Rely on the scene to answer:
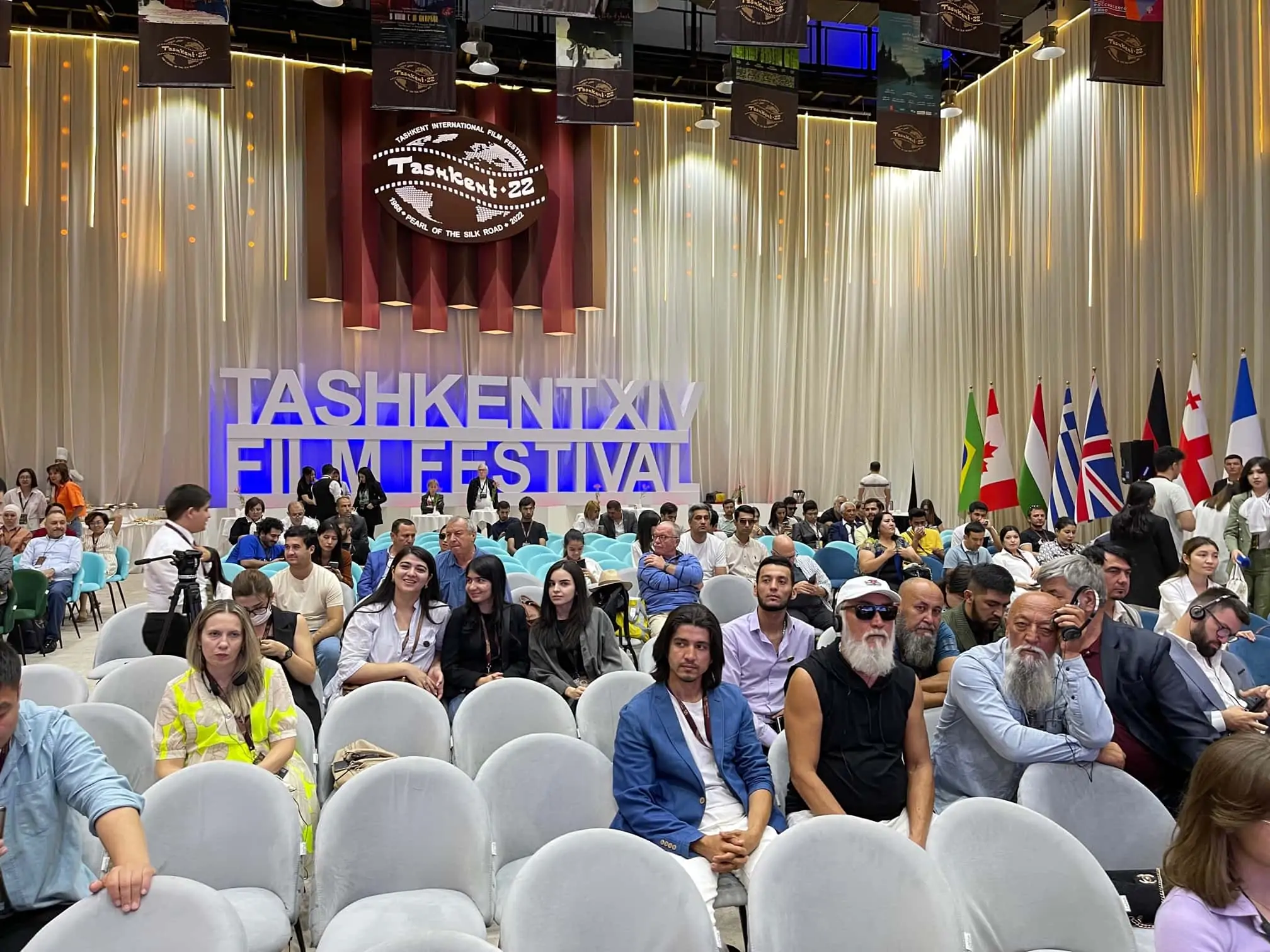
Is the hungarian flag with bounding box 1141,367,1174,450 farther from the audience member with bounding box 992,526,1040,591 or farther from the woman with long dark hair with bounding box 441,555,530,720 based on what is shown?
the woman with long dark hair with bounding box 441,555,530,720

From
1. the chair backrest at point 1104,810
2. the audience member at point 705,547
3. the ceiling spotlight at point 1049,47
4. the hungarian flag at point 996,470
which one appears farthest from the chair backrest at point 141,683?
the hungarian flag at point 996,470

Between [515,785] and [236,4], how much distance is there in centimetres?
1628

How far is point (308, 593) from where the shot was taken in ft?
19.4

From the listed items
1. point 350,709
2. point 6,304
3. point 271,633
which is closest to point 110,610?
point 6,304

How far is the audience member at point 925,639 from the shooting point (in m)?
4.30

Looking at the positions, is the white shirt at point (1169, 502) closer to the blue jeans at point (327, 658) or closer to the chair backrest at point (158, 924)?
the blue jeans at point (327, 658)

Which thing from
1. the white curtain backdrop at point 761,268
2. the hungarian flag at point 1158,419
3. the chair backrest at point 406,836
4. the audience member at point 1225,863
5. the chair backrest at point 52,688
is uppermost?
the white curtain backdrop at point 761,268

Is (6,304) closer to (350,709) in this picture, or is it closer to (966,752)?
(350,709)

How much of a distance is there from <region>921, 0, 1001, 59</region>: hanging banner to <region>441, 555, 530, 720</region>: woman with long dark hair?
289 inches

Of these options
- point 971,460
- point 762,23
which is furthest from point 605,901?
point 971,460

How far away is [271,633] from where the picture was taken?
4.73 m

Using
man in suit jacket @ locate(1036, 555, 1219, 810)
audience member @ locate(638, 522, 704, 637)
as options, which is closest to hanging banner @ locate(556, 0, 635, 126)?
audience member @ locate(638, 522, 704, 637)

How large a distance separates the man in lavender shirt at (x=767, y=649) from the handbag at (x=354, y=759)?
1645 mm

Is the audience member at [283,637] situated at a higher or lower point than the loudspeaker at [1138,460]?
lower
